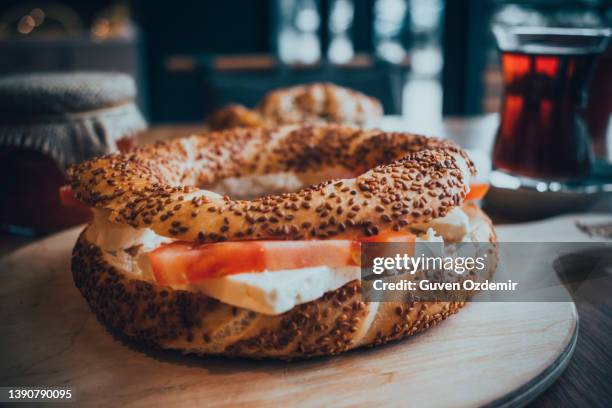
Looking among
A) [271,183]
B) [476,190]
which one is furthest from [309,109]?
[476,190]

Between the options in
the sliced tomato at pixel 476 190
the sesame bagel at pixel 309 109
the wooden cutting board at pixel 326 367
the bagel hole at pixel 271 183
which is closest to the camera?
the wooden cutting board at pixel 326 367

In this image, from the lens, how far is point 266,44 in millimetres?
8117

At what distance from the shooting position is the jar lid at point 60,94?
1.69m

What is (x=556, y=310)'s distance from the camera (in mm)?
1274

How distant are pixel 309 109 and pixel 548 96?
1.21 meters

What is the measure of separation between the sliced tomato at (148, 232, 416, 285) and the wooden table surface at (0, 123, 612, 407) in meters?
0.45

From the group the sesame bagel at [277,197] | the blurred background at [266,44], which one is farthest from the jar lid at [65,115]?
the blurred background at [266,44]

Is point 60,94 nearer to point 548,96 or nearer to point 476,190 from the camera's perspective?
point 476,190

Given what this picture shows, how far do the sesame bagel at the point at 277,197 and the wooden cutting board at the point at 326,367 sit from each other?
26cm

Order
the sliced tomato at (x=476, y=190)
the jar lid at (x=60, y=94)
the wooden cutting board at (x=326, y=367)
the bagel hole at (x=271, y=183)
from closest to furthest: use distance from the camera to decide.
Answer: the wooden cutting board at (x=326, y=367)
the sliced tomato at (x=476, y=190)
the jar lid at (x=60, y=94)
the bagel hole at (x=271, y=183)

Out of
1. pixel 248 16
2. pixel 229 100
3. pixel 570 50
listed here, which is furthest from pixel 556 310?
pixel 248 16

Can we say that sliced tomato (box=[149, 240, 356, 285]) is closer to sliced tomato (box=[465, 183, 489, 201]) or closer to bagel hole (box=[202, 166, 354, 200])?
sliced tomato (box=[465, 183, 489, 201])

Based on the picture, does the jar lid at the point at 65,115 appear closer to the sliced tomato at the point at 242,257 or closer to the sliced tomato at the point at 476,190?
the sliced tomato at the point at 242,257

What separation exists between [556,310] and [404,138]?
66cm
